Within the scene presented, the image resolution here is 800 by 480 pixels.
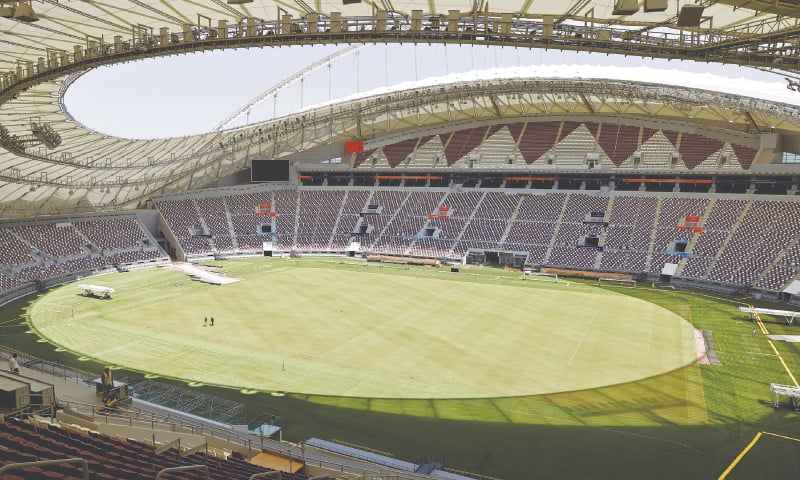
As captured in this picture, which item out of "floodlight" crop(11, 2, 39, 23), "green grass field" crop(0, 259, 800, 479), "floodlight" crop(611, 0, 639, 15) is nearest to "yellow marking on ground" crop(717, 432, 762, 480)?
"green grass field" crop(0, 259, 800, 479)

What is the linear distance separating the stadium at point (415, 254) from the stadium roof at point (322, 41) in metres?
0.18

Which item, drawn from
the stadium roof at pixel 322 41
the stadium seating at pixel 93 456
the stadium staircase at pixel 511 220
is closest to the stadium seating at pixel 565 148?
the stadium roof at pixel 322 41

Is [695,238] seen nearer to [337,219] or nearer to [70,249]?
[337,219]

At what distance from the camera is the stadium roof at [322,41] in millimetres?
17750

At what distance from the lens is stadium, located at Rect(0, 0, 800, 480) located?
18.2 m

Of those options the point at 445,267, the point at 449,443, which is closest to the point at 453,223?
the point at 445,267

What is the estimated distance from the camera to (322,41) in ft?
64.5

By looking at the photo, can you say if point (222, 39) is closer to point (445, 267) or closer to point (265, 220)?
point (445, 267)

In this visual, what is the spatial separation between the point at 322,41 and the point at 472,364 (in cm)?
1759

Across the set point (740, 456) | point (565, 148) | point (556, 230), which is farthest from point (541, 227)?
point (740, 456)

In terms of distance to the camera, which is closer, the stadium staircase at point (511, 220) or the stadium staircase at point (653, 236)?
the stadium staircase at point (653, 236)

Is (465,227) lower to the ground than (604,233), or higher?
lower

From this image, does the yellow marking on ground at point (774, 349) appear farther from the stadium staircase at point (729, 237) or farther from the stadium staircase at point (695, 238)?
the stadium staircase at point (695, 238)

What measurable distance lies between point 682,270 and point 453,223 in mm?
26564
